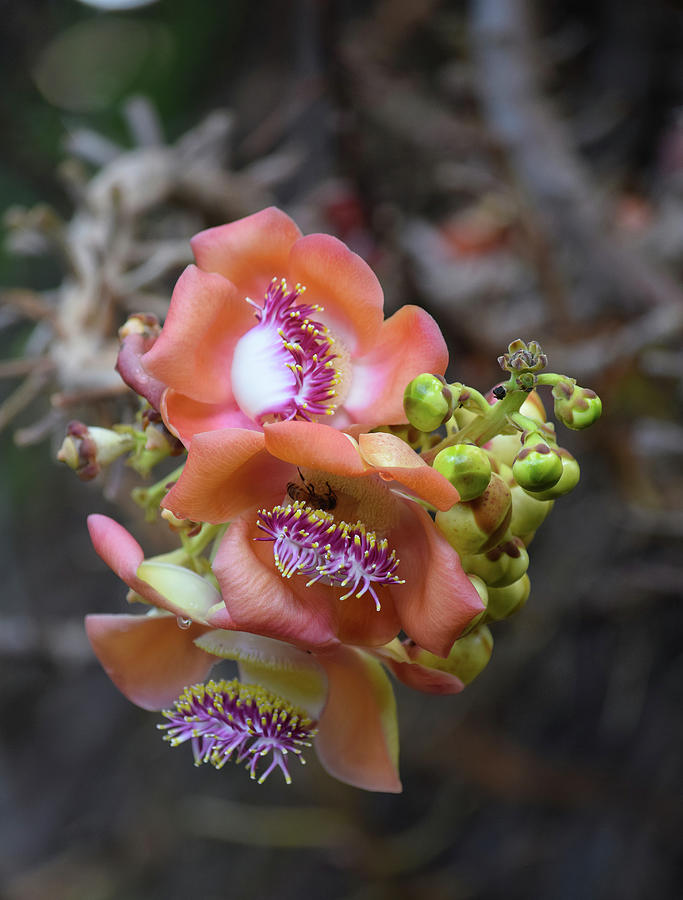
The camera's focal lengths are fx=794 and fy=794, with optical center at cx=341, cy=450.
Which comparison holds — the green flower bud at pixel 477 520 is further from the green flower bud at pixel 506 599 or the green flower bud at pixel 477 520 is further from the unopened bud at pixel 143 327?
the unopened bud at pixel 143 327

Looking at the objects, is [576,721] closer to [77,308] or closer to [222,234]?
[77,308]

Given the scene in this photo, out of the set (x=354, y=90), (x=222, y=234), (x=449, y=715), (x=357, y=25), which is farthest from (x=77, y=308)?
(x=357, y=25)

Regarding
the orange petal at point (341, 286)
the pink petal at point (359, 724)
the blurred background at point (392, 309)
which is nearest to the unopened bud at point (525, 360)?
the orange petal at point (341, 286)

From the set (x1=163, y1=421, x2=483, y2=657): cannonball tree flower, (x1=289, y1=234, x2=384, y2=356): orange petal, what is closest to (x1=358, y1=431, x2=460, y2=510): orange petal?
(x1=163, y1=421, x2=483, y2=657): cannonball tree flower

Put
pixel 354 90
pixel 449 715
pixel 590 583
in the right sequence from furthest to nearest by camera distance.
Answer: pixel 449 715
pixel 590 583
pixel 354 90

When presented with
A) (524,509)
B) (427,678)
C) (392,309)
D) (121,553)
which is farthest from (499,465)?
(392,309)

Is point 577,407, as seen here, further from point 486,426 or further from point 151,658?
point 151,658

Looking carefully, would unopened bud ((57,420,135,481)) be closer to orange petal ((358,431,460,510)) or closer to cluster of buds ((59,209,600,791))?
cluster of buds ((59,209,600,791))
